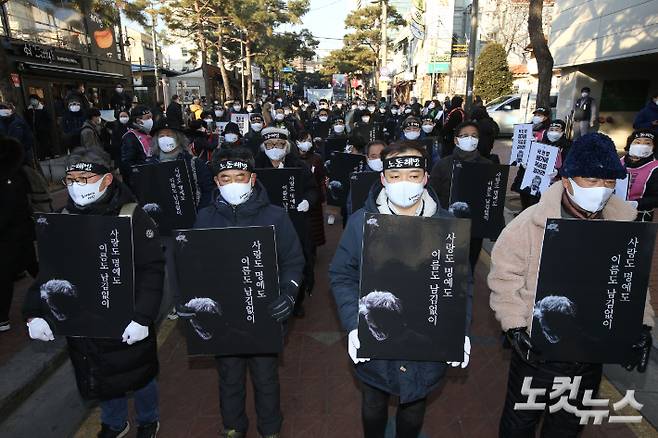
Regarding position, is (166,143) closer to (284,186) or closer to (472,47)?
(284,186)

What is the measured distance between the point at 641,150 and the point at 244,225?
158 inches

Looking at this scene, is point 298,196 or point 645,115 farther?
point 645,115

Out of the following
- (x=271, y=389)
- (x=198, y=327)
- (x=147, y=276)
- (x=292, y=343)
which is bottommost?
(x=292, y=343)

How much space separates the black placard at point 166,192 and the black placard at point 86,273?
1.82 meters

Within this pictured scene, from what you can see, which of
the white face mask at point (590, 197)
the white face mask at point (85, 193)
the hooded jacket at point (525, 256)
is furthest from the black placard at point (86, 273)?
the white face mask at point (590, 197)

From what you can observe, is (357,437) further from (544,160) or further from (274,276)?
(544,160)

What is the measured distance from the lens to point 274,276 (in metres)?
2.59

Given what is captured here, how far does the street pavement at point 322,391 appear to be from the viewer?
3334mm

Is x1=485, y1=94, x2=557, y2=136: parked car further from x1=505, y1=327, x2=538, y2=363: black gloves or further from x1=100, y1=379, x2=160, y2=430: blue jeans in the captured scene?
x1=100, y1=379, x2=160, y2=430: blue jeans

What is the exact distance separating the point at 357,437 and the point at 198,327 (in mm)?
1461

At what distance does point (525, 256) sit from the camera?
2475mm

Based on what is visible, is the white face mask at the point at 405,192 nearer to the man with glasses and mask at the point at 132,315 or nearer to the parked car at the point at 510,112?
the man with glasses and mask at the point at 132,315

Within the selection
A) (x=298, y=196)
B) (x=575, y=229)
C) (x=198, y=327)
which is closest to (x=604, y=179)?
(x=575, y=229)

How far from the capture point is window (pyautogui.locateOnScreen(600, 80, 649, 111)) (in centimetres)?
1761
